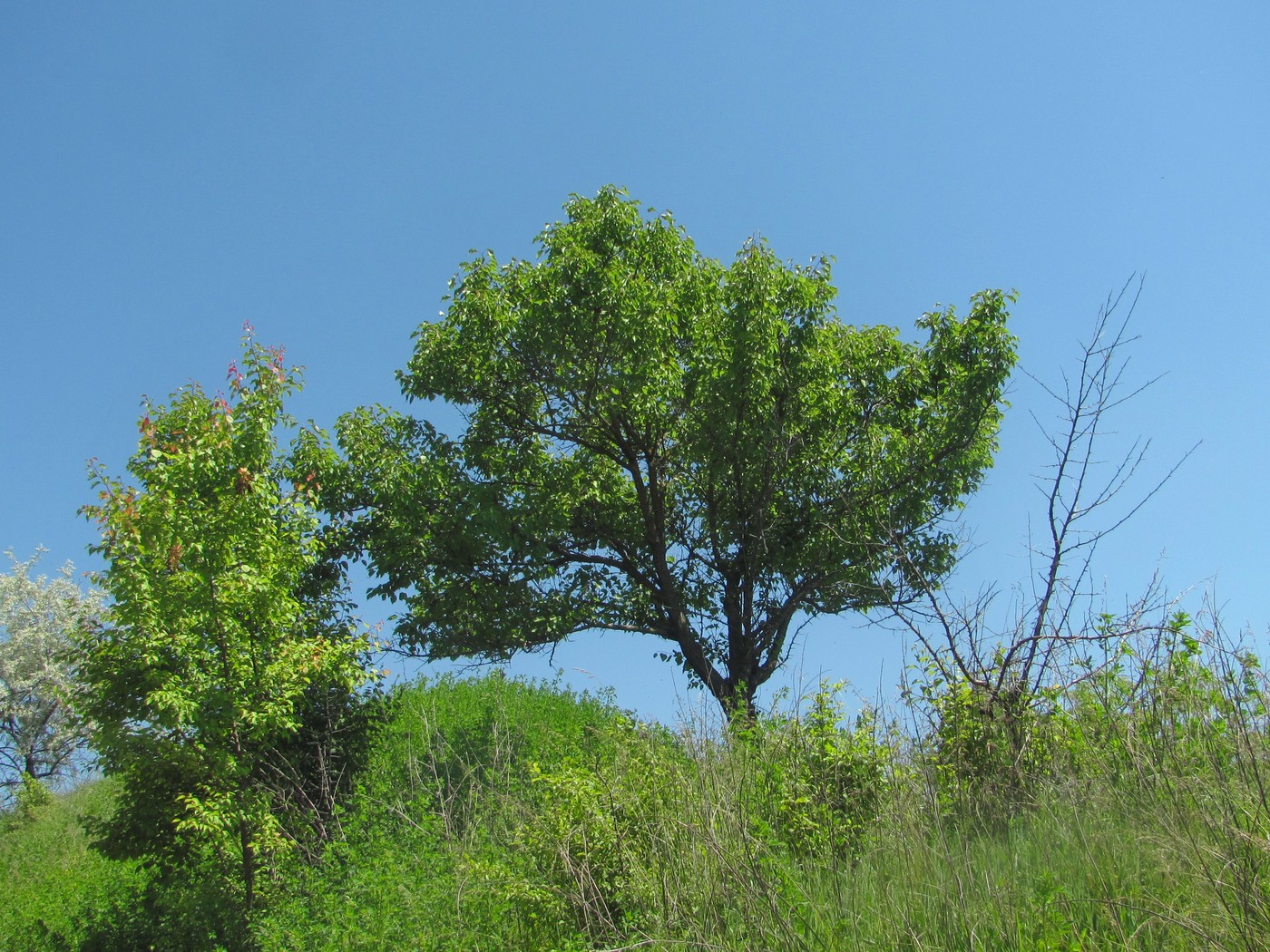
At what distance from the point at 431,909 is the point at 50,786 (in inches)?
1286

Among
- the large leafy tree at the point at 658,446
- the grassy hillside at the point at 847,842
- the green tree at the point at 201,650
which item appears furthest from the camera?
the large leafy tree at the point at 658,446

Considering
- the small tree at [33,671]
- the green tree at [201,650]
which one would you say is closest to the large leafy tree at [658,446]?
the green tree at [201,650]

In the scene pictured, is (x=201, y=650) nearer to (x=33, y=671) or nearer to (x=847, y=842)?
(x=847, y=842)

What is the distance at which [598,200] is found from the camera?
14.6m

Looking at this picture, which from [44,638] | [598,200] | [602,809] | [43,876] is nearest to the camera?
[602,809]

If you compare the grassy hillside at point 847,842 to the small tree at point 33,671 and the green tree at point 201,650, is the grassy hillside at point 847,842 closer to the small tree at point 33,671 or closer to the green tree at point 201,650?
the green tree at point 201,650

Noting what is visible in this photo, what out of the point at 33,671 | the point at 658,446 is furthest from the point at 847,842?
the point at 33,671

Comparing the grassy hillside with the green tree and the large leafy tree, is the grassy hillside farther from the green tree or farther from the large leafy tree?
the large leafy tree

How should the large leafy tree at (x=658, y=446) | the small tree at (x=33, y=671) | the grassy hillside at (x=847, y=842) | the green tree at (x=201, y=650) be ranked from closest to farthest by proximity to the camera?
the grassy hillside at (x=847, y=842), the green tree at (x=201, y=650), the large leafy tree at (x=658, y=446), the small tree at (x=33, y=671)

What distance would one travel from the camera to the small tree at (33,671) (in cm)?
3183

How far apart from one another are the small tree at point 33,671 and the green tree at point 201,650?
2352cm

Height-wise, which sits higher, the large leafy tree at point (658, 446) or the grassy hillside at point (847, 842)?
the large leafy tree at point (658, 446)

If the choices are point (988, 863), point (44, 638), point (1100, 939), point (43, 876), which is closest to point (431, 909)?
point (988, 863)

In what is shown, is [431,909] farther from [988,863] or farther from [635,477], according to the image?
[635,477]
